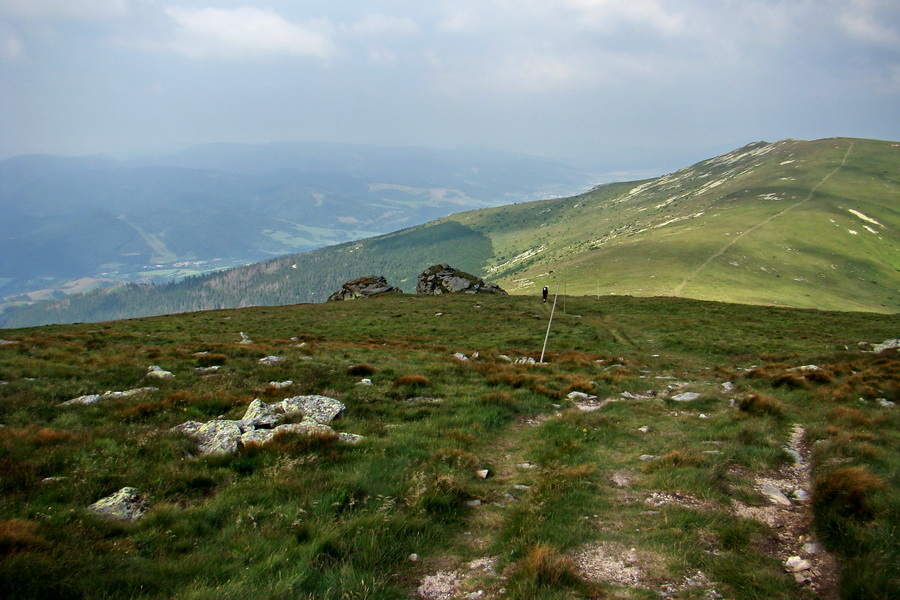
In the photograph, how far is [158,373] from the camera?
14781mm

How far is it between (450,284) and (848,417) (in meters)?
72.3

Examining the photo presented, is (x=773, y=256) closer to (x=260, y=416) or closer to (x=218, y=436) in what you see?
(x=260, y=416)

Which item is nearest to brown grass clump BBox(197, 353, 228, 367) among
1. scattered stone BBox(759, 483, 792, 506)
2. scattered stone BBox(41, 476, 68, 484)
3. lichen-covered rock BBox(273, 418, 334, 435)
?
lichen-covered rock BBox(273, 418, 334, 435)

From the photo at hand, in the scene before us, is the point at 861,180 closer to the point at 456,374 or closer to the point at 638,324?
the point at 638,324

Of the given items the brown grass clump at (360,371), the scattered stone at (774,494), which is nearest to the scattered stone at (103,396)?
the brown grass clump at (360,371)

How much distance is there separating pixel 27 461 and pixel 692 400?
745 inches

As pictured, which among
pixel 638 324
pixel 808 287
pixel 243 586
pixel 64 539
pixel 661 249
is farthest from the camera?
pixel 661 249

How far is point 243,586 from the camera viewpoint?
468 centimetres

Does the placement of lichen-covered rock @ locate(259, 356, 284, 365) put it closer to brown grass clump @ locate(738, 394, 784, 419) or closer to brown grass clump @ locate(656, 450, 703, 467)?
brown grass clump @ locate(656, 450, 703, 467)

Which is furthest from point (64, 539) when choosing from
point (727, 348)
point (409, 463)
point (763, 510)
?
point (727, 348)

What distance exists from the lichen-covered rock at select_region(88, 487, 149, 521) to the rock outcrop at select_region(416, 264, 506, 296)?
72.4 meters

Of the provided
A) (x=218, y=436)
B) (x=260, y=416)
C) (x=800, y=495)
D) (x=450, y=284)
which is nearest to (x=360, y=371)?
(x=260, y=416)

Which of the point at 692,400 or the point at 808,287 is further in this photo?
the point at 808,287

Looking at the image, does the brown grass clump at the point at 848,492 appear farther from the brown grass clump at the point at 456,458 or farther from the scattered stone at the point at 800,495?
the brown grass clump at the point at 456,458
